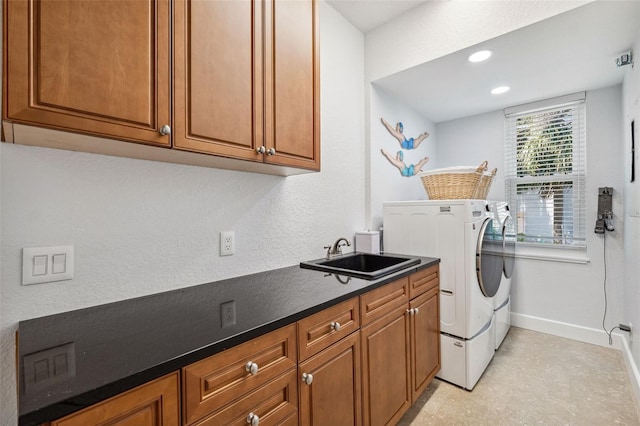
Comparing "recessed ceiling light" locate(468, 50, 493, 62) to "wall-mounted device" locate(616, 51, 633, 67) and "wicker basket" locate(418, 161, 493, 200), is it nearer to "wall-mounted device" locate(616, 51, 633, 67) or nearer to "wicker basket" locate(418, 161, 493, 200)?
"wicker basket" locate(418, 161, 493, 200)

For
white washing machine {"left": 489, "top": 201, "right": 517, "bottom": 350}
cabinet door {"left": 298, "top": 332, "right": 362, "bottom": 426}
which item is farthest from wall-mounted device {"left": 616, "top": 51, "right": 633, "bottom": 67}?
cabinet door {"left": 298, "top": 332, "right": 362, "bottom": 426}

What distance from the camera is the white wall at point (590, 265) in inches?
98.8

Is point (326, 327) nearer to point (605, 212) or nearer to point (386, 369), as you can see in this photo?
point (386, 369)

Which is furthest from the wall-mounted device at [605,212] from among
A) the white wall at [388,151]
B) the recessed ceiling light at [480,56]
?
the recessed ceiling light at [480,56]

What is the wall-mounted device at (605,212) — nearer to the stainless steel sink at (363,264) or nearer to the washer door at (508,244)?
the washer door at (508,244)

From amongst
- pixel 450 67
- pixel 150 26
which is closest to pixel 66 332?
pixel 150 26

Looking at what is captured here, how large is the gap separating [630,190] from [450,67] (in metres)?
1.50

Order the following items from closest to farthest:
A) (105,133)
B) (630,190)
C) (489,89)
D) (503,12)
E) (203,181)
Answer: (105,133)
(203,181)
(503,12)
(630,190)
(489,89)

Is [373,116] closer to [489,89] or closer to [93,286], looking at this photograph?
[489,89]

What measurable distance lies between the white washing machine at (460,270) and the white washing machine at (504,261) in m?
0.21

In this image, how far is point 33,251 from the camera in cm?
98

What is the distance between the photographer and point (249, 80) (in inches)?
48.9

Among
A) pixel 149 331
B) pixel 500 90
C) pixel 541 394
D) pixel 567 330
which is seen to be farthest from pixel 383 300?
pixel 567 330

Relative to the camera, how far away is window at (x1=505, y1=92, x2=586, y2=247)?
8.85 ft
